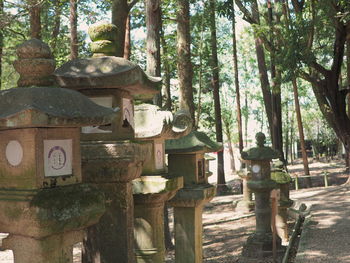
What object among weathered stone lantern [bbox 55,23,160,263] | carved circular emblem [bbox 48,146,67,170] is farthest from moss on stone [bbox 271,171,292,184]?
carved circular emblem [bbox 48,146,67,170]

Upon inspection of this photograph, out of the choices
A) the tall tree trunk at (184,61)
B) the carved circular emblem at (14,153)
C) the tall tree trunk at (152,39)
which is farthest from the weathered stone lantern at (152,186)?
the tall tree trunk at (184,61)

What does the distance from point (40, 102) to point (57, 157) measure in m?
0.59

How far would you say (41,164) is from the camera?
4.00 metres

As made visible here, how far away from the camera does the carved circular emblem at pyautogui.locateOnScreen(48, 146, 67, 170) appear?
4.11 m

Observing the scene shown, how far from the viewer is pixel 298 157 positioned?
→ 186ft

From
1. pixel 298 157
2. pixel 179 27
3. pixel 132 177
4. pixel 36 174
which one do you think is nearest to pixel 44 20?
pixel 179 27

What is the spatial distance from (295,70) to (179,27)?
12.9 feet

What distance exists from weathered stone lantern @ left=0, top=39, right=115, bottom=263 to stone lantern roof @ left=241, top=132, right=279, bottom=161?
7182mm

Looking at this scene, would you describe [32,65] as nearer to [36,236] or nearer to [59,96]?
[59,96]

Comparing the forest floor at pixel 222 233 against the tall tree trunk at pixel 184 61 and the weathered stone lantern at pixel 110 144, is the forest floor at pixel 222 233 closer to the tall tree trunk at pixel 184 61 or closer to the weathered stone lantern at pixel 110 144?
the tall tree trunk at pixel 184 61

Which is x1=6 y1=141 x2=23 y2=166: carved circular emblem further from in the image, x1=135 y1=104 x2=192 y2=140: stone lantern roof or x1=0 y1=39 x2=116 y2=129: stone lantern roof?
x1=135 y1=104 x2=192 y2=140: stone lantern roof

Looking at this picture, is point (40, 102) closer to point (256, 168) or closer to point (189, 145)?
point (189, 145)

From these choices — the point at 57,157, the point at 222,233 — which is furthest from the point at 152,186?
the point at 222,233

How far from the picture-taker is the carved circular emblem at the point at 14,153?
4.03m
